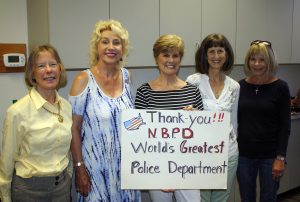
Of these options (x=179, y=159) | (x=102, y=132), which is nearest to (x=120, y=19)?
(x=102, y=132)

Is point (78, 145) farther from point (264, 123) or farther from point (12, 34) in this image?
point (264, 123)

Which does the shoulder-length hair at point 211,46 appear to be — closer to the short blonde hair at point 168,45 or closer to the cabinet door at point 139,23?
the short blonde hair at point 168,45

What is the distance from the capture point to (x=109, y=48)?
5.56 feet

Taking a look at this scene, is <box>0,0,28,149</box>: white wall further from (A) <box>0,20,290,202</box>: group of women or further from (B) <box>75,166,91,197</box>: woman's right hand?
(B) <box>75,166,91,197</box>: woman's right hand

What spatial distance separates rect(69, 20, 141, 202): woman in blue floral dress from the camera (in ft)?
5.45

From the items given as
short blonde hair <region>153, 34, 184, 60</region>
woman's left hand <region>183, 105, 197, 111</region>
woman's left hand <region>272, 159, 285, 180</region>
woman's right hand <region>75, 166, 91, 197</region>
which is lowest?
woman's left hand <region>272, 159, 285, 180</region>

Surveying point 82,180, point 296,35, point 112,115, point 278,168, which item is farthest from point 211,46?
point 296,35

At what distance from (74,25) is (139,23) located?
49 cm

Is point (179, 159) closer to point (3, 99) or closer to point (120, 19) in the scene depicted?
point (120, 19)

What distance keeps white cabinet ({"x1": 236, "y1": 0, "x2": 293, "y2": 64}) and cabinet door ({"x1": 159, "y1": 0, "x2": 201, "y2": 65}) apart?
0.53 m

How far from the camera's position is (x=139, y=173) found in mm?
1680

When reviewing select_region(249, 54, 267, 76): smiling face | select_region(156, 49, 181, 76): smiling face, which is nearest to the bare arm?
select_region(156, 49, 181, 76): smiling face

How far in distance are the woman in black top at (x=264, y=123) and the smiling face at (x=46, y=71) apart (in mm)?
1200

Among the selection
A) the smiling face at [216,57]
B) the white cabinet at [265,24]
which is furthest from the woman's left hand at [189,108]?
the white cabinet at [265,24]
